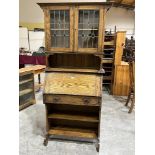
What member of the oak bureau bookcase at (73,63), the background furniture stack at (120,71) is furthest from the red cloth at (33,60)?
the oak bureau bookcase at (73,63)

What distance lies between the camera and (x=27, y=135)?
2590 millimetres

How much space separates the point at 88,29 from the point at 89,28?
Result: 0.06ft

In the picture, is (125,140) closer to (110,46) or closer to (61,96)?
(61,96)

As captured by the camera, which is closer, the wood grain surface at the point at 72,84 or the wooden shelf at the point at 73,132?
the wood grain surface at the point at 72,84

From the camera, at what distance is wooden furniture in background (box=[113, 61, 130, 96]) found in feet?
14.1

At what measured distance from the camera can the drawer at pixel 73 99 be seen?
219 cm

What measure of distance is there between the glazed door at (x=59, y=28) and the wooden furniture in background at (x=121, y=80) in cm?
238

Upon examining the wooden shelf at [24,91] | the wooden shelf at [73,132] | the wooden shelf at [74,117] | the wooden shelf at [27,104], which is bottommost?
the wooden shelf at [73,132]

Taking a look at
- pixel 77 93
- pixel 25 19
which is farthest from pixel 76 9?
pixel 25 19

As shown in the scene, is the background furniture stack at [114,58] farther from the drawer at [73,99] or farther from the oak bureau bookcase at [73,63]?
the drawer at [73,99]

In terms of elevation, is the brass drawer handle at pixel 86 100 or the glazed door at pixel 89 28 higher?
the glazed door at pixel 89 28

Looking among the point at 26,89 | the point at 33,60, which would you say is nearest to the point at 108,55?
the point at 26,89

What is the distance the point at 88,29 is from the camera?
7.09 ft
